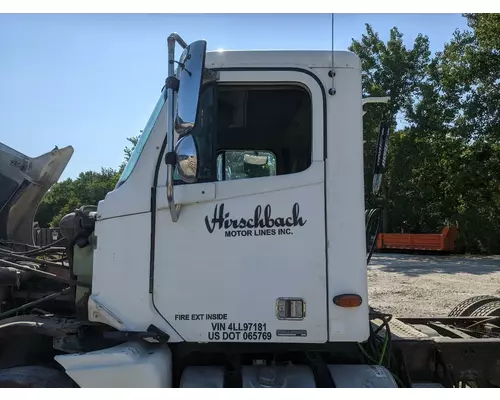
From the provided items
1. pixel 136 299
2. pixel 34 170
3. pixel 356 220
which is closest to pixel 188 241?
pixel 136 299

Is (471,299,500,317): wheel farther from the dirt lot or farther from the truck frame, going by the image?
the truck frame

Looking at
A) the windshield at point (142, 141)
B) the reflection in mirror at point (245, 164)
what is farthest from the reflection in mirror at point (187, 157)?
the reflection in mirror at point (245, 164)

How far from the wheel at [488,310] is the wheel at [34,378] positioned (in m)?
4.06

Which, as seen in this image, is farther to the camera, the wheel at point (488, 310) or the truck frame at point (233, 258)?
the wheel at point (488, 310)

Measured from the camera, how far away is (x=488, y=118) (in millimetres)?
21719

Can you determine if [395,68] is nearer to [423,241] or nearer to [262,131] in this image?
[423,241]

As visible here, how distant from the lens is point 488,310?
15.9 ft

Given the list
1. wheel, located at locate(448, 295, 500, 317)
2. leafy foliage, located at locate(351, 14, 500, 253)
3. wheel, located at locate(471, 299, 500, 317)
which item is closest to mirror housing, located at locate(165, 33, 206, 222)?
wheel, located at locate(471, 299, 500, 317)

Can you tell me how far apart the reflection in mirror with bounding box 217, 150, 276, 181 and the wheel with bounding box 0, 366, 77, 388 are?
5.10 ft

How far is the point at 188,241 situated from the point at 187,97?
0.80 metres

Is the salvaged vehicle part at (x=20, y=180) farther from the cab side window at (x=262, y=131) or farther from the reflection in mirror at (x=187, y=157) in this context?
the reflection in mirror at (x=187, y=157)

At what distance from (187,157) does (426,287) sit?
10.9 m

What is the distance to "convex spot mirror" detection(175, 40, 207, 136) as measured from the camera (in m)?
2.29

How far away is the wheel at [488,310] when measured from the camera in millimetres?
4758
